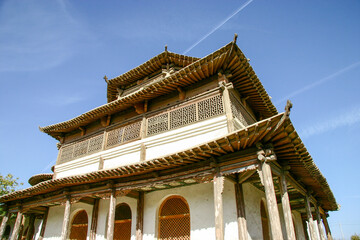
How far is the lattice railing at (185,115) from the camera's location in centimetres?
817

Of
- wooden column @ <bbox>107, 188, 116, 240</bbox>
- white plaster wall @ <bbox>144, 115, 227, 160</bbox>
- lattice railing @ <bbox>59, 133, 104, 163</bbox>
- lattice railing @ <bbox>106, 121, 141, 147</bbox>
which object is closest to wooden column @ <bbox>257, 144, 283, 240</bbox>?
white plaster wall @ <bbox>144, 115, 227, 160</bbox>

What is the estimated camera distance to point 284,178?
6922 millimetres

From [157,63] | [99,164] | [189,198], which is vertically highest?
[157,63]

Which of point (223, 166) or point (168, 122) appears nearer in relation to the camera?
point (223, 166)

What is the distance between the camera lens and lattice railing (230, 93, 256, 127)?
27.0 ft

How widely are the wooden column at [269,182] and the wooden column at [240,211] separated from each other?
1.25 meters

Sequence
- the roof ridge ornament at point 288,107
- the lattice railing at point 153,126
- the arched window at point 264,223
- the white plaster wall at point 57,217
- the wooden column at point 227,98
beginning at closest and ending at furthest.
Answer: the roof ridge ornament at point 288,107 < the wooden column at point 227,98 < the arched window at point 264,223 < the lattice railing at point 153,126 < the white plaster wall at point 57,217

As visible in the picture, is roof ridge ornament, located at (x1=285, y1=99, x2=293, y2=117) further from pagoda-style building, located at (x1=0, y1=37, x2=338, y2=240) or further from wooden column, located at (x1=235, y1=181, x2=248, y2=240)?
wooden column, located at (x1=235, y1=181, x2=248, y2=240)

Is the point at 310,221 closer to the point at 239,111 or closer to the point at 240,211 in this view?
the point at 240,211

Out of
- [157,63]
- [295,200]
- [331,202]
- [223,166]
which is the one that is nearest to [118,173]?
[223,166]

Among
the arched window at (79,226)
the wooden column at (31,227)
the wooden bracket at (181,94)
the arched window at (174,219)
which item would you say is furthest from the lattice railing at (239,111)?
the wooden column at (31,227)

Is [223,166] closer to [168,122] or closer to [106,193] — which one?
[168,122]

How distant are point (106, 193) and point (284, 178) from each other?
6033 millimetres

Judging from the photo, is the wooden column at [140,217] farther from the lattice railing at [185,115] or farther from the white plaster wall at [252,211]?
the white plaster wall at [252,211]
